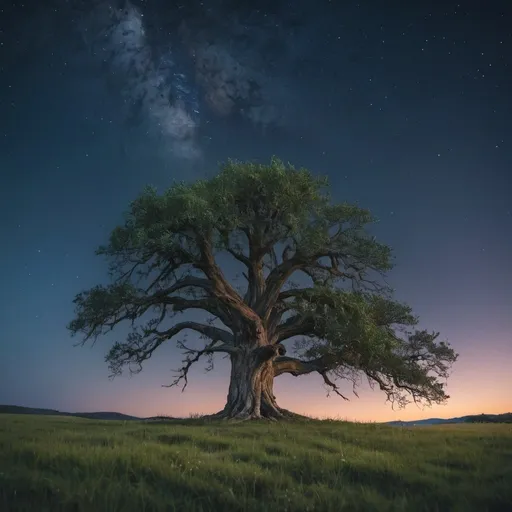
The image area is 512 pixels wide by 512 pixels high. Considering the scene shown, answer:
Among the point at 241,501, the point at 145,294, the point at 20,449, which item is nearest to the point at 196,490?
the point at 241,501

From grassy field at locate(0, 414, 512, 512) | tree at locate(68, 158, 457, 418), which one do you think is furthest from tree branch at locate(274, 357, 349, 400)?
grassy field at locate(0, 414, 512, 512)

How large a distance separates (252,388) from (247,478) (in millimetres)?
20532

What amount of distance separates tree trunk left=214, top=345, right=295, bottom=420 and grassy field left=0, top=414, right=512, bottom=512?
14.7 m

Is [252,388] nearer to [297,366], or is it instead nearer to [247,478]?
[297,366]

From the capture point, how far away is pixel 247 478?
370 inches

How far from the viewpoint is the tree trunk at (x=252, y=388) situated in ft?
94.8

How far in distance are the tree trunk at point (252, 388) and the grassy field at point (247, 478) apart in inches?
577

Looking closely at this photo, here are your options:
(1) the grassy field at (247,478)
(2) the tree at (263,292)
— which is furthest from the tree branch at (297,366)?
(1) the grassy field at (247,478)

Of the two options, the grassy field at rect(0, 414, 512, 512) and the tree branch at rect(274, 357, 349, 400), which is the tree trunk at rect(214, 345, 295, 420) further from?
the grassy field at rect(0, 414, 512, 512)

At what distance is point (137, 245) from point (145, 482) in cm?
1907

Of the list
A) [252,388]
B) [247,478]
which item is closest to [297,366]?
[252,388]

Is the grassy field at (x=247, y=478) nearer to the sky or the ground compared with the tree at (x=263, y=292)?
nearer to the ground

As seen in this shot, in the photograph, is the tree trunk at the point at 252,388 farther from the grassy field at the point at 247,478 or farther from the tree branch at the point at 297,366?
the grassy field at the point at 247,478

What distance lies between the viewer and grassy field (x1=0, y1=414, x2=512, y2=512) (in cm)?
761
